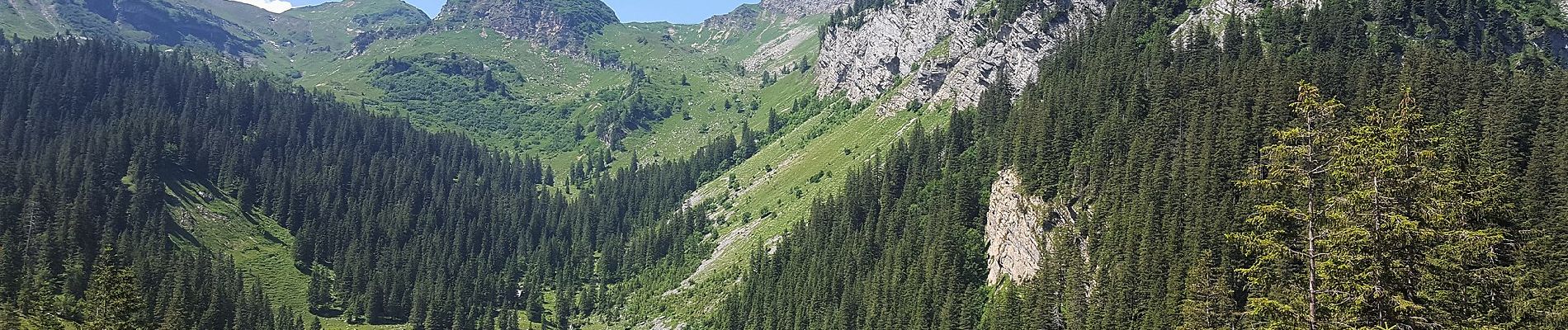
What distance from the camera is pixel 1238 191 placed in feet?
277

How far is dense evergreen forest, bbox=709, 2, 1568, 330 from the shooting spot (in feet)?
107

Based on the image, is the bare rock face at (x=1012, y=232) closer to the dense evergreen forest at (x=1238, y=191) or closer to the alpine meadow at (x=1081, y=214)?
the alpine meadow at (x=1081, y=214)

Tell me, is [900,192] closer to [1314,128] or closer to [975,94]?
[975,94]

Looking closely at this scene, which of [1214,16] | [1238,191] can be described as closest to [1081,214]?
[1238,191]

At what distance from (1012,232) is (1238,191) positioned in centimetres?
2689

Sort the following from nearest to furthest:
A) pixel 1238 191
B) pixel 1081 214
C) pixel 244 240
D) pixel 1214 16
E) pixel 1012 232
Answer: pixel 1238 191 → pixel 1081 214 → pixel 1012 232 → pixel 1214 16 → pixel 244 240

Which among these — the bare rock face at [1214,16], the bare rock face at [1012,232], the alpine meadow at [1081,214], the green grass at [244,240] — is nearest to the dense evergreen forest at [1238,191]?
the alpine meadow at [1081,214]

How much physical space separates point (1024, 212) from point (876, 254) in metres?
32.3

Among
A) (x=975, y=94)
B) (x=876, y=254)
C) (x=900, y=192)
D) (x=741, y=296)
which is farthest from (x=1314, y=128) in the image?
(x=975, y=94)

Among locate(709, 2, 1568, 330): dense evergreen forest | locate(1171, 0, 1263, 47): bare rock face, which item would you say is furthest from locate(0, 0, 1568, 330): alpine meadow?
locate(1171, 0, 1263, 47): bare rock face

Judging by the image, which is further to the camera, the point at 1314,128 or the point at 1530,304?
the point at 1530,304

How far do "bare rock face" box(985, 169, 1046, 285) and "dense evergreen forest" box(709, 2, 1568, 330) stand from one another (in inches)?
67.3

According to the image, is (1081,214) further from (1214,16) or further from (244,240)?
(244,240)

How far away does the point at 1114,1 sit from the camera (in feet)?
522
